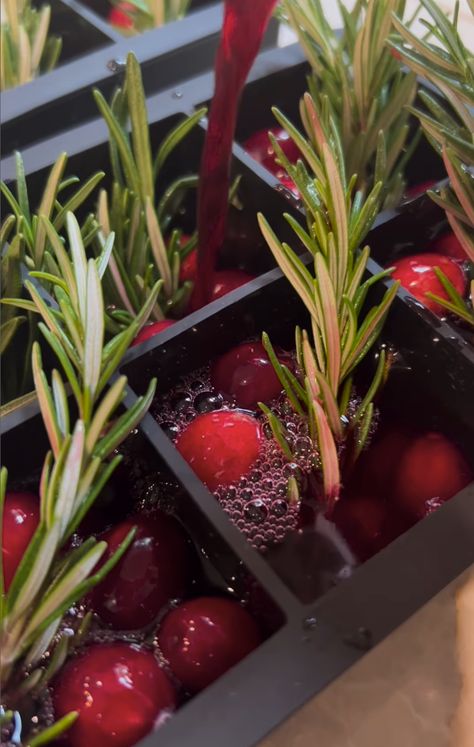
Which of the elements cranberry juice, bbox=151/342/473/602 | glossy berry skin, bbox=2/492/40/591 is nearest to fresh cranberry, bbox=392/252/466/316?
cranberry juice, bbox=151/342/473/602

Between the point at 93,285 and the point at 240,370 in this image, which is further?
the point at 240,370

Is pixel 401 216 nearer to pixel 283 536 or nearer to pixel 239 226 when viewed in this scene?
pixel 239 226

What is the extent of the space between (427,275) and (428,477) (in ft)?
0.62

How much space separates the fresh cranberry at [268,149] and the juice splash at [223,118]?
0.18 meters

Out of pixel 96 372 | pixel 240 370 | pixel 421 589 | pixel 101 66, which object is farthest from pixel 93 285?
pixel 101 66

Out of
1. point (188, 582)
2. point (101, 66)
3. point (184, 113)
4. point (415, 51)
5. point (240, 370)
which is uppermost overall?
point (101, 66)

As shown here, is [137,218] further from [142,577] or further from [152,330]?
[142,577]

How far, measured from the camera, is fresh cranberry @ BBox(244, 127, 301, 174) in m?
0.82

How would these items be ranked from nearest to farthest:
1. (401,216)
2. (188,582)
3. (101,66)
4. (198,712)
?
(198,712)
(188,582)
(401,216)
(101,66)

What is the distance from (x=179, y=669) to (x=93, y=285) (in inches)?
10.6

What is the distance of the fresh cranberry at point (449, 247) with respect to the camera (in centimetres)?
72

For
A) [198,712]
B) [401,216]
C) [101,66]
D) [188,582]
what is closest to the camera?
[198,712]

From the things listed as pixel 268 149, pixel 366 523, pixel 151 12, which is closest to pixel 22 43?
pixel 151 12

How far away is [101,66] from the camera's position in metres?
0.81
